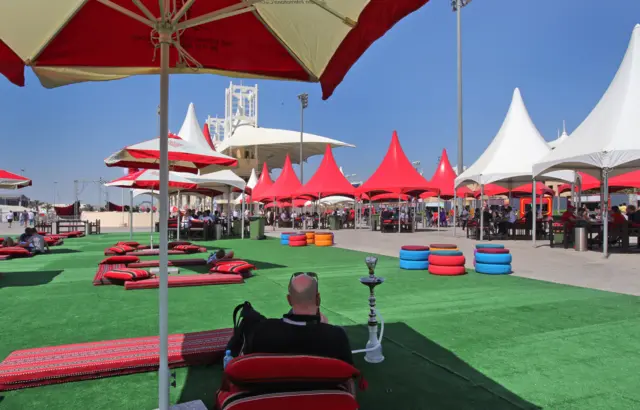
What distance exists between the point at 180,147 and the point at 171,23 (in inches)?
207

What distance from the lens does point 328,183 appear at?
28.0 meters

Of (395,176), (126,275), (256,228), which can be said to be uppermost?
(395,176)

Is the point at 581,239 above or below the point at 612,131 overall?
below

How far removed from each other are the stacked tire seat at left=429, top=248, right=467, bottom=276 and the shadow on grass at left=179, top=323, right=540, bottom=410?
4.85m

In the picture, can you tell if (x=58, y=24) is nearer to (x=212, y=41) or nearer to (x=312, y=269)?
(x=212, y=41)

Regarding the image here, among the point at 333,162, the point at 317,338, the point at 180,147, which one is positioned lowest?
the point at 317,338

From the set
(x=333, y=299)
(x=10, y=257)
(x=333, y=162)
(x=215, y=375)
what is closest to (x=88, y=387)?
(x=215, y=375)

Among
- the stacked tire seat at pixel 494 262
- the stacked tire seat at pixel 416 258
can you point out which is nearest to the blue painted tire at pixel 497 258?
the stacked tire seat at pixel 494 262

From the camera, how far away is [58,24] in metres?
3.17

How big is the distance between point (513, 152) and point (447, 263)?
11.4m

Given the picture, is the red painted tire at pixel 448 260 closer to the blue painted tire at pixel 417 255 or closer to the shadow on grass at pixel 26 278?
the blue painted tire at pixel 417 255

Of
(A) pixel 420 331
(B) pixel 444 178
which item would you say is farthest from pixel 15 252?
(B) pixel 444 178

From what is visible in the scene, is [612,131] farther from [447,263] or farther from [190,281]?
[190,281]

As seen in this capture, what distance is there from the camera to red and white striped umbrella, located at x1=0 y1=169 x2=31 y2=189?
47.5ft
